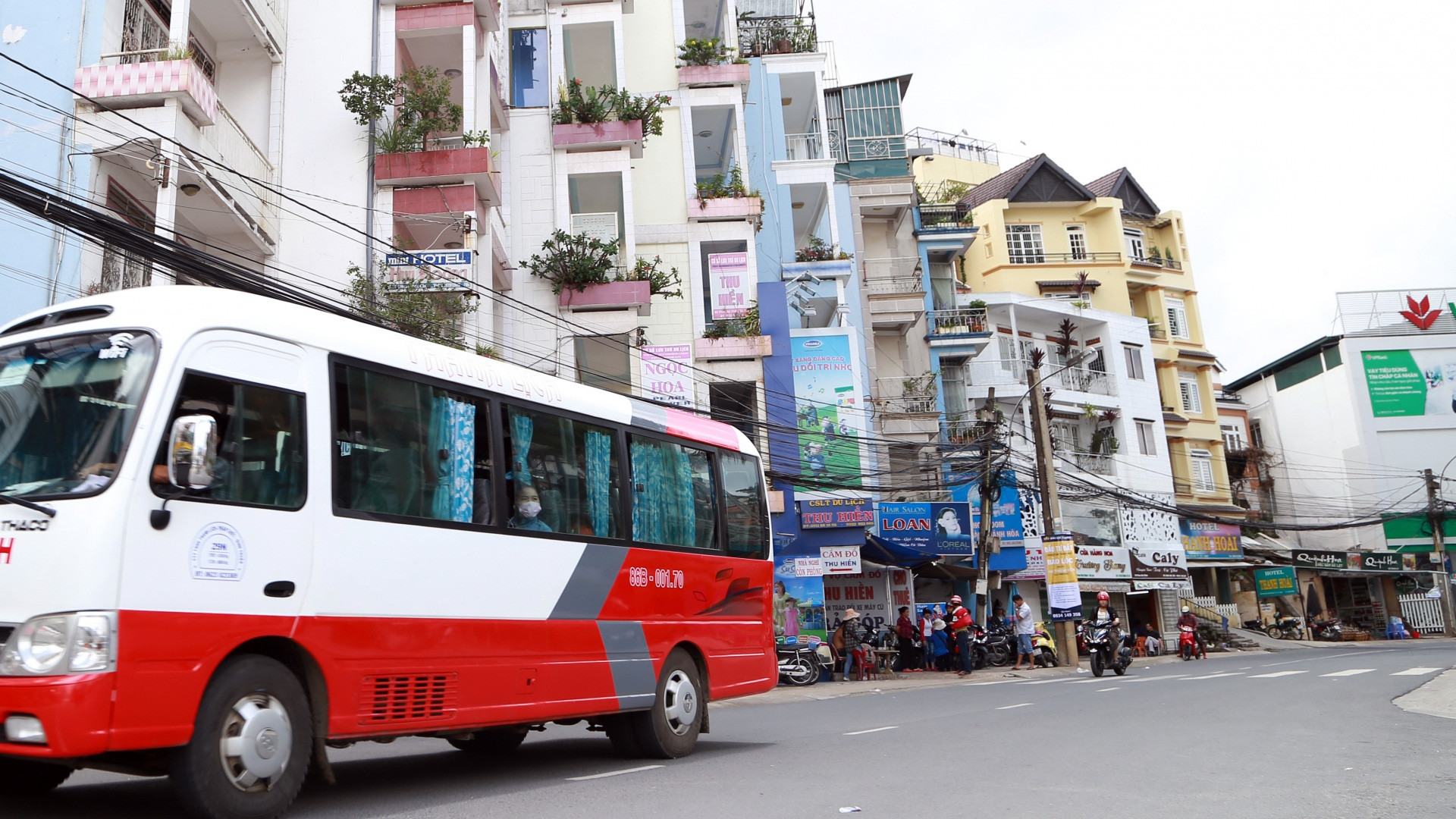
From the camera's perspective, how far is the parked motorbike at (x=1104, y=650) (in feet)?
68.6

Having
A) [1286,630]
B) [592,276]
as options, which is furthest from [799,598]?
[1286,630]

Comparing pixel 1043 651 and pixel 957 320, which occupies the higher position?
pixel 957 320

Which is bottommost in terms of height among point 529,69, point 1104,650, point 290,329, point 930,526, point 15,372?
point 1104,650

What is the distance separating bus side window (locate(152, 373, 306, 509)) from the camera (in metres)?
5.66

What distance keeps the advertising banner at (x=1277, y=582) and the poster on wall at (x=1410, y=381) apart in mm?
13395

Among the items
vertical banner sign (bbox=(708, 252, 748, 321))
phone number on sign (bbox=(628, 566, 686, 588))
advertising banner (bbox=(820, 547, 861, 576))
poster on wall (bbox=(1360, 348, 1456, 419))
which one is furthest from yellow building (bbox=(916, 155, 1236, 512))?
phone number on sign (bbox=(628, 566, 686, 588))

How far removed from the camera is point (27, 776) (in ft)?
20.5

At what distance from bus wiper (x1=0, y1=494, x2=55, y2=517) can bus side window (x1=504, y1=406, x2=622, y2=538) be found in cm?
317

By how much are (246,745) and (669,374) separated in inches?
799

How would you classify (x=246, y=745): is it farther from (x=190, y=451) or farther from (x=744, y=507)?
(x=744, y=507)

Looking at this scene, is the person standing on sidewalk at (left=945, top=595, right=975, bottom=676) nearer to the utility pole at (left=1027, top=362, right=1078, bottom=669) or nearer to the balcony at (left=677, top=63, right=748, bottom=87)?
the utility pole at (left=1027, top=362, right=1078, bottom=669)

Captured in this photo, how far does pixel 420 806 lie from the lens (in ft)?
21.4

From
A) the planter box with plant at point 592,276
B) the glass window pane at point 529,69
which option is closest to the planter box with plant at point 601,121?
the glass window pane at point 529,69

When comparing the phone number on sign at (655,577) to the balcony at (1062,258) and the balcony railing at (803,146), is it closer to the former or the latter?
the balcony railing at (803,146)
